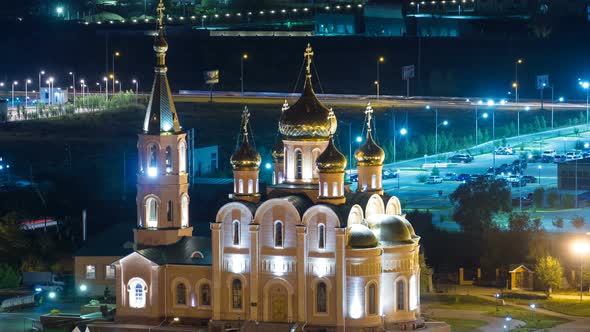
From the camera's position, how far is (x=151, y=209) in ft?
172

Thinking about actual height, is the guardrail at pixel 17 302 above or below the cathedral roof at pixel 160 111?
Answer: below

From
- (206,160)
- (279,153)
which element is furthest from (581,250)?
(206,160)

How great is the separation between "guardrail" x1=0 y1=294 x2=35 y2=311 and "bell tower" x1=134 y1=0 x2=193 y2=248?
4.02m

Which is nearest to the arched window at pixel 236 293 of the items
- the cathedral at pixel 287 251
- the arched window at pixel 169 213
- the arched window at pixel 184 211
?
the cathedral at pixel 287 251

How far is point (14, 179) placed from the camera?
71.6 m

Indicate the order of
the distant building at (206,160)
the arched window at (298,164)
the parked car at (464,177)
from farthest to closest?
the distant building at (206,160) < the parked car at (464,177) < the arched window at (298,164)

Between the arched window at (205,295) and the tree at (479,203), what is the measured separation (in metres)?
14.5

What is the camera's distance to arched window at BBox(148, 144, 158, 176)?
5200 centimetres

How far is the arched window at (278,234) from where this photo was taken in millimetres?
49500

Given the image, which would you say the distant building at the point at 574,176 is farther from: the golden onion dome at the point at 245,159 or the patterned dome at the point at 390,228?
the golden onion dome at the point at 245,159

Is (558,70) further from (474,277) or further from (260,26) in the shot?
(474,277)

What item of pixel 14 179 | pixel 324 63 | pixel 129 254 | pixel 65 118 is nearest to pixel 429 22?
pixel 324 63

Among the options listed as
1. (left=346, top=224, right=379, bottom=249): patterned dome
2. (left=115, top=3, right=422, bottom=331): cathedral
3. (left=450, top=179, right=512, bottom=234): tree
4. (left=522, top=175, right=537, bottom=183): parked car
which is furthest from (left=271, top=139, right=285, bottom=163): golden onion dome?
(left=522, top=175, right=537, bottom=183): parked car

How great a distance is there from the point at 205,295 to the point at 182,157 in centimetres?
391
